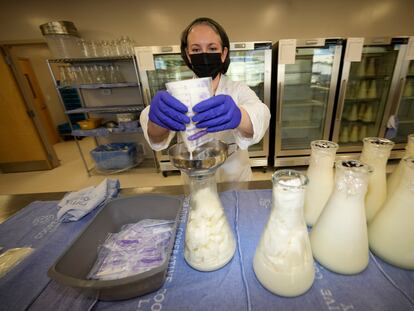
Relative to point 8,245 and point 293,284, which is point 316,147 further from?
point 8,245

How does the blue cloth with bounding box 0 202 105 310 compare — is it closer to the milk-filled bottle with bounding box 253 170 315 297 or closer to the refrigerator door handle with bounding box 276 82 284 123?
the milk-filled bottle with bounding box 253 170 315 297

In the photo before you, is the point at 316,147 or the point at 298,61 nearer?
the point at 316,147

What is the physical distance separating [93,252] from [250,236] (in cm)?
43

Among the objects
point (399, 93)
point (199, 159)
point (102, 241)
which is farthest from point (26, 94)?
point (399, 93)

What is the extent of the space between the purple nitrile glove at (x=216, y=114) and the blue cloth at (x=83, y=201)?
500 mm

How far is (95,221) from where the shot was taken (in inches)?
21.4

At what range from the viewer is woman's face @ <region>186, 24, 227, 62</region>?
831 mm

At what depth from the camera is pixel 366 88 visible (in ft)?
7.63

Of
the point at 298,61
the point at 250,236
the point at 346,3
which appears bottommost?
the point at 250,236

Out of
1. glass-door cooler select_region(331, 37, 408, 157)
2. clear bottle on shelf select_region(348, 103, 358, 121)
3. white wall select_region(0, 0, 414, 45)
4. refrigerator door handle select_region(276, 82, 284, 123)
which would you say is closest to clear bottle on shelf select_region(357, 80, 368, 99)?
glass-door cooler select_region(331, 37, 408, 157)

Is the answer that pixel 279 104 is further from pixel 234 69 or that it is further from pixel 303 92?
pixel 234 69

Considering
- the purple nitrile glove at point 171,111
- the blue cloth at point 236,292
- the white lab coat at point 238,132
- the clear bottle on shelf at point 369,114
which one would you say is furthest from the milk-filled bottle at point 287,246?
the clear bottle on shelf at point 369,114

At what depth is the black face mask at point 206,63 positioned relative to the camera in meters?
0.84

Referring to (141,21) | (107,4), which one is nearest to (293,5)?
(141,21)
